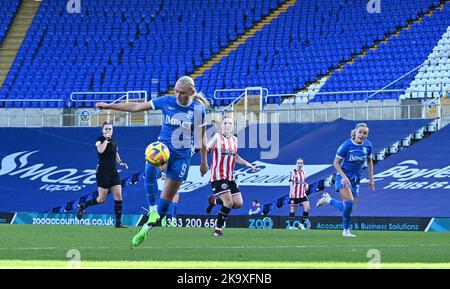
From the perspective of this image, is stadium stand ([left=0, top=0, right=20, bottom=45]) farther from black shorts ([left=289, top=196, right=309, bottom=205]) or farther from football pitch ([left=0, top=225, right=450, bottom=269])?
football pitch ([left=0, top=225, right=450, bottom=269])

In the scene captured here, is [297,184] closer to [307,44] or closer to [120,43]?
[307,44]

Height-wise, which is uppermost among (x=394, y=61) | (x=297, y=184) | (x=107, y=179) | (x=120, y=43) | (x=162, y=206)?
(x=120, y=43)

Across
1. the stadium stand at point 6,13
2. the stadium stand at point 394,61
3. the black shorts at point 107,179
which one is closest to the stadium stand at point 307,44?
the stadium stand at point 394,61

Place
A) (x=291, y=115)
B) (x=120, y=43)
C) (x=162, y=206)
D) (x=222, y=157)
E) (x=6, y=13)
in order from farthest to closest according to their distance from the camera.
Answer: (x=6, y=13)
(x=120, y=43)
(x=291, y=115)
(x=222, y=157)
(x=162, y=206)

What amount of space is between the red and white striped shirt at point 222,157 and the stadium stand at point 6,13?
2439 centimetres

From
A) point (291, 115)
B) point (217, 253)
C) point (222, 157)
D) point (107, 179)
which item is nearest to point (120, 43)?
point (291, 115)

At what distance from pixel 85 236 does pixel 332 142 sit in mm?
13221

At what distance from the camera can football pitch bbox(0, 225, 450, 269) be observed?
11953 mm

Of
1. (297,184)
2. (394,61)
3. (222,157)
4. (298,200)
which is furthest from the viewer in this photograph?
(394,61)

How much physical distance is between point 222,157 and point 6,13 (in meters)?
26.8

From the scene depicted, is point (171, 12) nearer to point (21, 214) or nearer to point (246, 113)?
point (246, 113)

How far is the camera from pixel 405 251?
15.0 metres

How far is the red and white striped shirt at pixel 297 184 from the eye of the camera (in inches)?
1137

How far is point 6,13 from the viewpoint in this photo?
45.8 m
